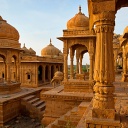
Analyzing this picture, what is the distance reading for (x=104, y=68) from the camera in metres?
4.09

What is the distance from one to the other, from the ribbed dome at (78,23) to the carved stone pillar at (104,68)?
8.27 meters

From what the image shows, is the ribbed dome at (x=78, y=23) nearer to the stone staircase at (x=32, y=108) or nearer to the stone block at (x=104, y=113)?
the stone staircase at (x=32, y=108)

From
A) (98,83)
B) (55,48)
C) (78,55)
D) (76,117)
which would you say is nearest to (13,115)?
(76,117)

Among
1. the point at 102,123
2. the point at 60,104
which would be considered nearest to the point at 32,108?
the point at 60,104

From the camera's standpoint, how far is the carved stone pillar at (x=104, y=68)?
13.1ft

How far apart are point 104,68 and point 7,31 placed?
1180cm

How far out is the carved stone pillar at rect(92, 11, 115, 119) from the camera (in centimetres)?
400

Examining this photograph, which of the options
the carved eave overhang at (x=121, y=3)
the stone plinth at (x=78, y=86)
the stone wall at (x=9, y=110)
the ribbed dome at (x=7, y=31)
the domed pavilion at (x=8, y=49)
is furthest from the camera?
the ribbed dome at (x=7, y=31)

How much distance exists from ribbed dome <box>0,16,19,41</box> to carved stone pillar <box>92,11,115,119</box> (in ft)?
37.3

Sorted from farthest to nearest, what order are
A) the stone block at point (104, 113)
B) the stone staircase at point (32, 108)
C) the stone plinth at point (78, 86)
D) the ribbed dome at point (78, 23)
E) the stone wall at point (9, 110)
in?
1. the ribbed dome at point (78, 23)
2. the stone staircase at point (32, 108)
3. the stone plinth at point (78, 86)
4. the stone wall at point (9, 110)
5. the stone block at point (104, 113)

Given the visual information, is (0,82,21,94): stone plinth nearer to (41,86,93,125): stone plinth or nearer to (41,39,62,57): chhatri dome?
(41,86,93,125): stone plinth

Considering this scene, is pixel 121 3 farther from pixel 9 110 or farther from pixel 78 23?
pixel 9 110

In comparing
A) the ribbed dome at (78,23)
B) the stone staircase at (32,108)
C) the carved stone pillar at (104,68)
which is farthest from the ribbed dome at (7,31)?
the carved stone pillar at (104,68)

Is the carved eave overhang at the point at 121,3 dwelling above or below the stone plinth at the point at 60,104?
above
